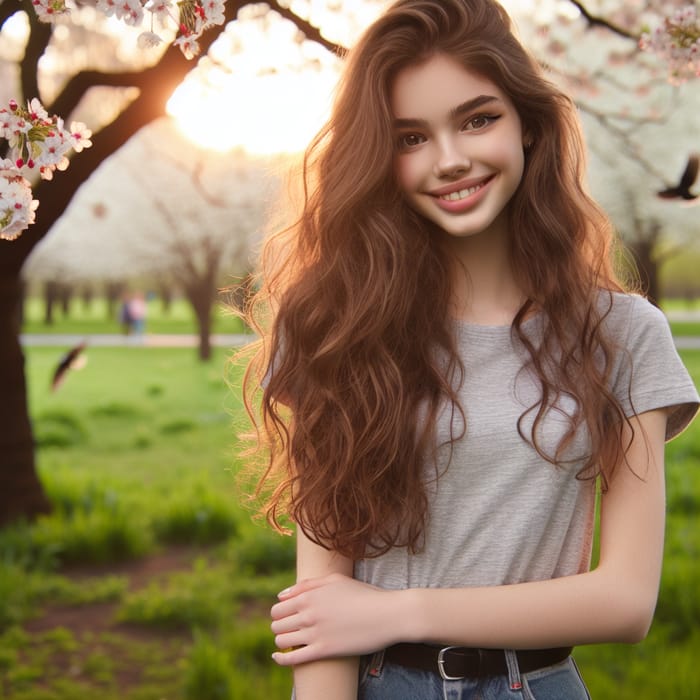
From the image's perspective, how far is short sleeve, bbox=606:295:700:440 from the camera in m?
1.47

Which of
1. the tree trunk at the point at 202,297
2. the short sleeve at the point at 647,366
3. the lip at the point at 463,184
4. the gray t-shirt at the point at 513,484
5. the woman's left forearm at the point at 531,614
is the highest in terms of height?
the lip at the point at 463,184

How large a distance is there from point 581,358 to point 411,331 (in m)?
0.31

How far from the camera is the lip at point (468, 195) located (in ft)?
4.97

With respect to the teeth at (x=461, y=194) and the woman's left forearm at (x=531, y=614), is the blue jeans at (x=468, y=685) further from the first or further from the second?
the teeth at (x=461, y=194)

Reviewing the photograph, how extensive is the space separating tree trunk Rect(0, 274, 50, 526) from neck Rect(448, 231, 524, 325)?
3.19 metres

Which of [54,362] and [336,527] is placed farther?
[54,362]

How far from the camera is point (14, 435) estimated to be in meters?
4.82

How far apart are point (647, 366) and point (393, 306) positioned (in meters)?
0.46

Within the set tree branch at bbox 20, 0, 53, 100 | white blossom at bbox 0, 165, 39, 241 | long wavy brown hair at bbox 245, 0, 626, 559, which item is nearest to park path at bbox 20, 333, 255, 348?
tree branch at bbox 20, 0, 53, 100

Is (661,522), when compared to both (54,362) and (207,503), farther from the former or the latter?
(54,362)

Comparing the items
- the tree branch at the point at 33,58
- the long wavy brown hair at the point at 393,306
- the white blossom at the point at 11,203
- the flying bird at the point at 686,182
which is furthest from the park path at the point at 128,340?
the white blossom at the point at 11,203

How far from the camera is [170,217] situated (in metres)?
16.4

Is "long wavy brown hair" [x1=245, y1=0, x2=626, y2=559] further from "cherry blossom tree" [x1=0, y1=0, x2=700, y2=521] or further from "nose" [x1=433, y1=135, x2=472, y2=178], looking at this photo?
"cherry blossom tree" [x1=0, y1=0, x2=700, y2=521]

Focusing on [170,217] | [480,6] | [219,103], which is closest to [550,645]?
[480,6]
